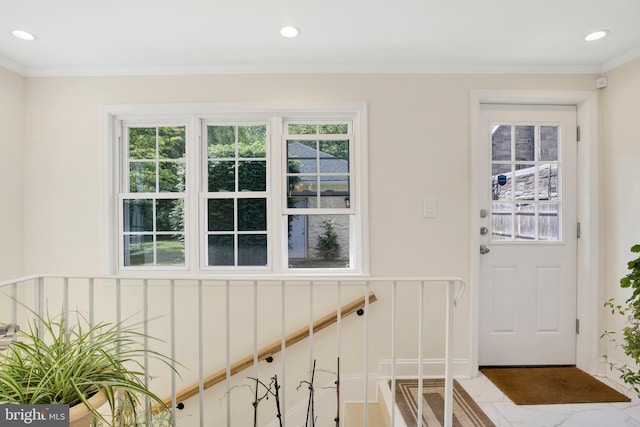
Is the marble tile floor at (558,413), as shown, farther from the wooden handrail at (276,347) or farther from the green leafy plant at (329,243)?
the green leafy plant at (329,243)

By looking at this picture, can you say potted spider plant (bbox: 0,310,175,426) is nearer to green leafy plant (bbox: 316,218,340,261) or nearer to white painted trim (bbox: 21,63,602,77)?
green leafy plant (bbox: 316,218,340,261)

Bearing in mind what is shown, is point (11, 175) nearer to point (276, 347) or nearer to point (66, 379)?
point (66, 379)

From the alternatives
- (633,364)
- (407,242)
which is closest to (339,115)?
(407,242)

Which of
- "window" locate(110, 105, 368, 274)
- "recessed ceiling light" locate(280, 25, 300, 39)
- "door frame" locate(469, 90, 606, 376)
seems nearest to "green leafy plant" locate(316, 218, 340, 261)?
"window" locate(110, 105, 368, 274)

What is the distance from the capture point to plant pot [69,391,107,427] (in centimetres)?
104

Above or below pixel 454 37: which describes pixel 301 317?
below

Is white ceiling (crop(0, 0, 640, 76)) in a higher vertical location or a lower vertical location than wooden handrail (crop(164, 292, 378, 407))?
higher

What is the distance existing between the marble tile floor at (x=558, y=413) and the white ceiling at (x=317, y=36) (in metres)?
2.36

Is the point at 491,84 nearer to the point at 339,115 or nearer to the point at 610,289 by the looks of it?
the point at 339,115

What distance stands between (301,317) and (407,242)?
1011 millimetres

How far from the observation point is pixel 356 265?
252 centimetres

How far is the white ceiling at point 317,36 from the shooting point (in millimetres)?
1782

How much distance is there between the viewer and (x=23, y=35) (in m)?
2.04

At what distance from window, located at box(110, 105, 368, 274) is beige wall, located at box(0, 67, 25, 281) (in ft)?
2.24
